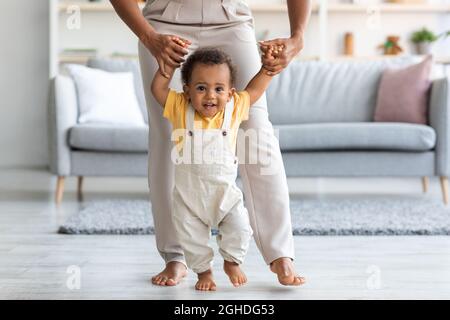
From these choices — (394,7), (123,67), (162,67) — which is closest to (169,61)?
(162,67)

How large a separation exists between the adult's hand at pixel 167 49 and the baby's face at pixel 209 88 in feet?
0.18

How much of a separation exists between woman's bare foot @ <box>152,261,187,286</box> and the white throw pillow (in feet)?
7.55

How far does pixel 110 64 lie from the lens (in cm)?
489

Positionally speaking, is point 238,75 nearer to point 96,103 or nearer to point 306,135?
point 306,135

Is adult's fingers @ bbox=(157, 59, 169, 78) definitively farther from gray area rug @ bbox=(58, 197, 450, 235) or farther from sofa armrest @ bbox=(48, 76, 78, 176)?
sofa armrest @ bbox=(48, 76, 78, 176)

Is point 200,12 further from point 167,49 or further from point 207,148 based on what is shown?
point 207,148

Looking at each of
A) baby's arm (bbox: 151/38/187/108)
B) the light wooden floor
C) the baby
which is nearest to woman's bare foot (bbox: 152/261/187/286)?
the light wooden floor

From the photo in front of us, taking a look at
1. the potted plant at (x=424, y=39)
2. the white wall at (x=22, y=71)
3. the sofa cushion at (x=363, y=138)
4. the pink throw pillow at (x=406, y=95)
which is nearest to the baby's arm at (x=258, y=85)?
the sofa cushion at (x=363, y=138)

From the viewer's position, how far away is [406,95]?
4.44 meters

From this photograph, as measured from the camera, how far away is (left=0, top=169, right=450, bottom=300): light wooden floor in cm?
210

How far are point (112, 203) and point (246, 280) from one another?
198 cm

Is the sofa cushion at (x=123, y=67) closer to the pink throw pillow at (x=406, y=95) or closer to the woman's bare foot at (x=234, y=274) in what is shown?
the pink throw pillow at (x=406, y=95)

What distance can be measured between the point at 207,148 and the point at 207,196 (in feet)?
0.41
